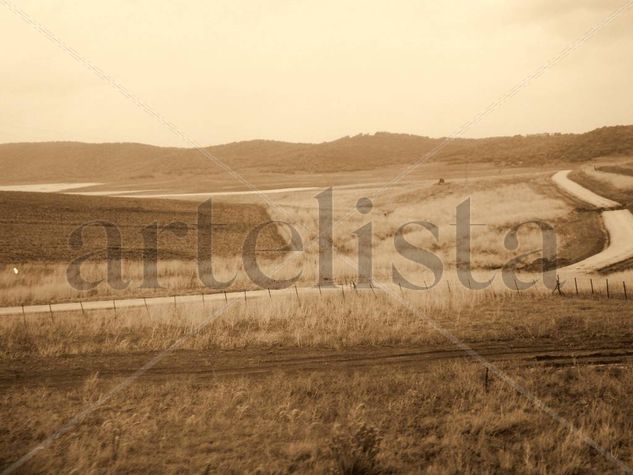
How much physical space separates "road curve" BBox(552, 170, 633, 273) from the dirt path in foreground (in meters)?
14.4

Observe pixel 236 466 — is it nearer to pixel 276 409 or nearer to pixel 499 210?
pixel 276 409

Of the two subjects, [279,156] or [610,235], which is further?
[279,156]

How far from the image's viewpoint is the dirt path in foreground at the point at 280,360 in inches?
548

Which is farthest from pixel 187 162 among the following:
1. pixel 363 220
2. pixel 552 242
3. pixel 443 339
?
pixel 443 339

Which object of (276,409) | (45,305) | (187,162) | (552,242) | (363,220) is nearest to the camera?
Answer: (276,409)

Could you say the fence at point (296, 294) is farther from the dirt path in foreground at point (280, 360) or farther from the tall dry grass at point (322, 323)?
the dirt path in foreground at point (280, 360)

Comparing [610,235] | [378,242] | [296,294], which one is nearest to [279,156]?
[378,242]

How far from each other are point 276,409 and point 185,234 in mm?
32976

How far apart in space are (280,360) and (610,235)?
29687 millimetres

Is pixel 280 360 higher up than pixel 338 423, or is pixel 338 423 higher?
pixel 280 360

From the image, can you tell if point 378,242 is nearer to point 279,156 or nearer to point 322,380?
point 322,380

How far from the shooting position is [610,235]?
36.3 meters

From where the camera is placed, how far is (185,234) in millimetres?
42719

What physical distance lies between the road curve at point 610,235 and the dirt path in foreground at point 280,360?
1436cm
